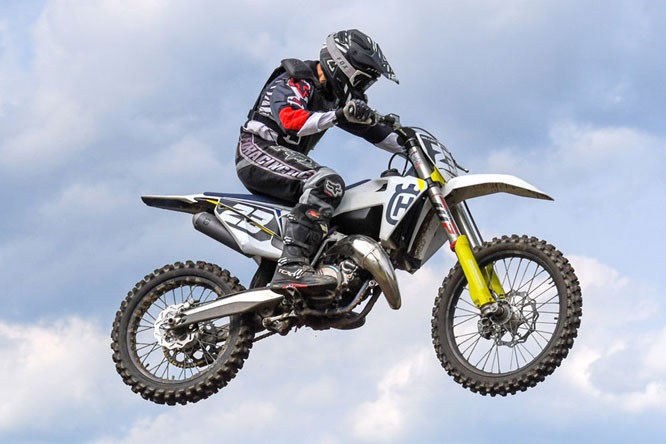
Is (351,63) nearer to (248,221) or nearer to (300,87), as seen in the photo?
(300,87)

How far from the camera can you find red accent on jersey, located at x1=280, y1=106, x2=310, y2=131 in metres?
12.0

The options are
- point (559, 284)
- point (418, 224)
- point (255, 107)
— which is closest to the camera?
point (559, 284)

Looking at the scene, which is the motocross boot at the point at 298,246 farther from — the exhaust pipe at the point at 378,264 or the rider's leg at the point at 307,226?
the exhaust pipe at the point at 378,264

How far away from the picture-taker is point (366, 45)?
40.9 feet

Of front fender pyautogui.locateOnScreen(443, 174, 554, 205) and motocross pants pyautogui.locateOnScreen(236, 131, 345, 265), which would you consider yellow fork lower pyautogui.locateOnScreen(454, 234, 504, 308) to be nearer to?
front fender pyautogui.locateOnScreen(443, 174, 554, 205)

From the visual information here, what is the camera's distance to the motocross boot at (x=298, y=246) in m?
11.8

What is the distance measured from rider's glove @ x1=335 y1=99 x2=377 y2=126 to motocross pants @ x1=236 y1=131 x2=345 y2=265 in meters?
0.62

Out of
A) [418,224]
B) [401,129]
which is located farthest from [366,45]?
[418,224]

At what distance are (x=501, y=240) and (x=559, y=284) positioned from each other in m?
0.70

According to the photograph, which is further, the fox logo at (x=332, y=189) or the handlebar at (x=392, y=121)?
the handlebar at (x=392, y=121)

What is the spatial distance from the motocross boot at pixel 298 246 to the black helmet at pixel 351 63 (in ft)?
4.59

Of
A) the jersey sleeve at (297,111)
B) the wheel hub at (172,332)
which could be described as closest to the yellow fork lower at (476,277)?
the jersey sleeve at (297,111)

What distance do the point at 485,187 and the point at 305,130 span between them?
179 centimetres

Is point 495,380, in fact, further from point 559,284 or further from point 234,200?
point 234,200
